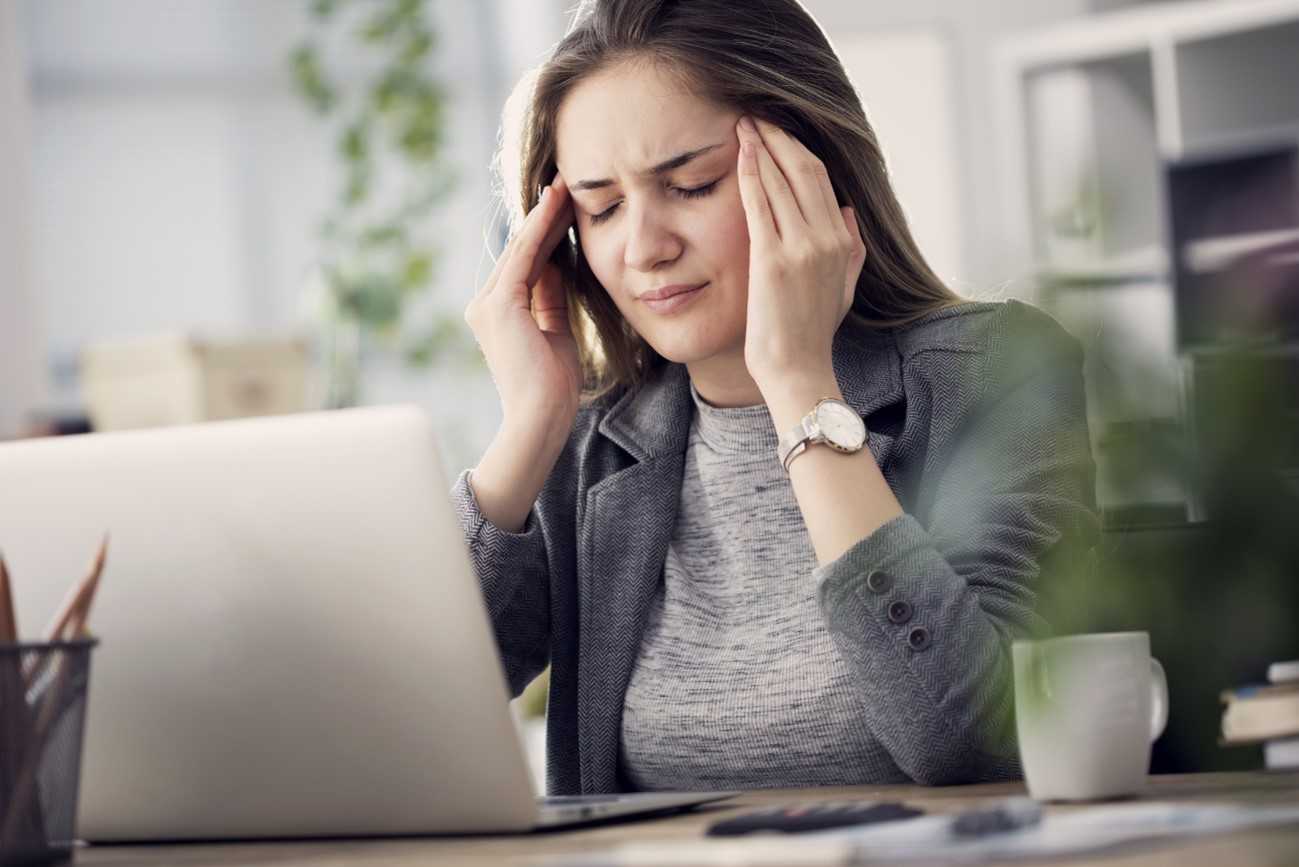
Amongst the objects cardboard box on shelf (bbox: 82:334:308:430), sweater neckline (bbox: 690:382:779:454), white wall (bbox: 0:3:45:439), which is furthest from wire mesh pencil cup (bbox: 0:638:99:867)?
white wall (bbox: 0:3:45:439)

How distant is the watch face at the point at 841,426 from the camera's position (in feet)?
4.01

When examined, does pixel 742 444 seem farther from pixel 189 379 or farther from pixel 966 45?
pixel 966 45

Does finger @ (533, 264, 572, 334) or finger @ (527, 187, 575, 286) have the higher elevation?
finger @ (527, 187, 575, 286)

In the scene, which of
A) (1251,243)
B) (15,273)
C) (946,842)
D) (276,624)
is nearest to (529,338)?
(276,624)

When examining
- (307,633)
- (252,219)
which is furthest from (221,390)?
(307,633)

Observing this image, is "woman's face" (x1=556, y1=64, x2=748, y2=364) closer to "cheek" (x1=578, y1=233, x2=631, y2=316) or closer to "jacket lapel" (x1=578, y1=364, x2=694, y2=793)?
"cheek" (x1=578, y1=233, x2=631, y2=316)

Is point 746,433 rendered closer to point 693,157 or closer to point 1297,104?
point 693,157

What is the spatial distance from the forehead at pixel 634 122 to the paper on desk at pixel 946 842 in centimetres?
74

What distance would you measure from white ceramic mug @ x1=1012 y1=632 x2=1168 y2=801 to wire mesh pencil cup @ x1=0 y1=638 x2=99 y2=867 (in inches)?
19.8

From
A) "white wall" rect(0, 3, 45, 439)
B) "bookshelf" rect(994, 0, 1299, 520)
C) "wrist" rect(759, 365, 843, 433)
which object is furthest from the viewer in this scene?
"white wall" rect(0, 3, 45, 439)

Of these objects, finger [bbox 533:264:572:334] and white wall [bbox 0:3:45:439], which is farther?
white wall [bbox 0:3:45:439]

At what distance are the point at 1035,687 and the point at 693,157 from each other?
651 millimetres

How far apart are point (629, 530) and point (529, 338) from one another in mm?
203

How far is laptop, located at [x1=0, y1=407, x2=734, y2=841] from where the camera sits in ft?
2.90
